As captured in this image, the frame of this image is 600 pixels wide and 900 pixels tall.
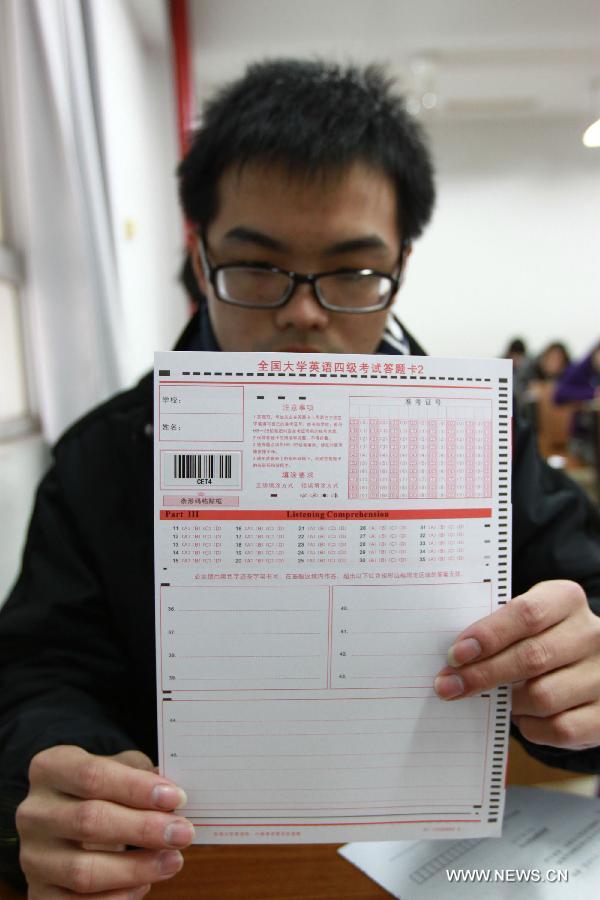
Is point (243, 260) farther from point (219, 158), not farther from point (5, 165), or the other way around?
point (5, 165)

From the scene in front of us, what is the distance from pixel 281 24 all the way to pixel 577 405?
10.2 ft

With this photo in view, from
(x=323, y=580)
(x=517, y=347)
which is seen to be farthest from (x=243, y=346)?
(x=517, y=347)

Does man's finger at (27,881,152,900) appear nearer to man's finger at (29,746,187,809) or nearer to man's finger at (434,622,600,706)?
man's finger at (29,746,187,809)

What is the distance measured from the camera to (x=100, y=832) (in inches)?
16.7

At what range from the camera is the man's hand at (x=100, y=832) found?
1.41ft

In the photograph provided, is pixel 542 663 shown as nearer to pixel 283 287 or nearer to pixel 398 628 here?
pixel 398 628

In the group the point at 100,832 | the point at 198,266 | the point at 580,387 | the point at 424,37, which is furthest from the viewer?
the point at 424,37

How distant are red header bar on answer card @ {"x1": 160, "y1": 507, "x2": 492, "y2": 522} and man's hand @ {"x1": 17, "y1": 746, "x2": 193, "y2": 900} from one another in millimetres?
203

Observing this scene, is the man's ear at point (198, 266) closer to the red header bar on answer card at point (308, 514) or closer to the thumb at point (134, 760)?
the red header bar on answer card at point (308, 514)

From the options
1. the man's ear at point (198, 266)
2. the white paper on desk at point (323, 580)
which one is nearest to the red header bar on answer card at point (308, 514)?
Result: the white paper on desk at point (323, 580)

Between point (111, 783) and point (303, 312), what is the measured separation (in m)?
0.53

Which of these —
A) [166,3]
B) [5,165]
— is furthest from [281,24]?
[5,165]

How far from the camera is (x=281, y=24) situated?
3.75 meters

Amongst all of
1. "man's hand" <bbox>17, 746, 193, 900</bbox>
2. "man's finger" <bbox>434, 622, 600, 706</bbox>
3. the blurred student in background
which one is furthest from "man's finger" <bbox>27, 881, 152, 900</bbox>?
the blurred student in background
